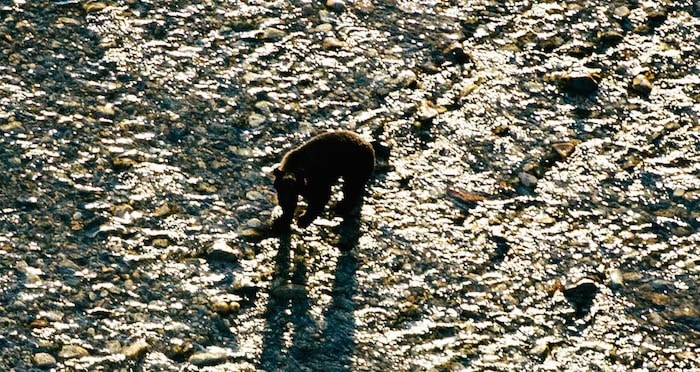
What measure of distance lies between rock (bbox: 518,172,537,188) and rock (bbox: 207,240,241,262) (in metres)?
2.29

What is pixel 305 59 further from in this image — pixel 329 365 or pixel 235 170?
pixel 329 365

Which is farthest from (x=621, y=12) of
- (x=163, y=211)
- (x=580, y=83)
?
(x=163, y=211)

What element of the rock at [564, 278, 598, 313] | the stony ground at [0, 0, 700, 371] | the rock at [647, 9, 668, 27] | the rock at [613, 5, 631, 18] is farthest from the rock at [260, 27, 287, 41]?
the rock at [564, 278, 598, 313]

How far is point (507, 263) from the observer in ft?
25.3

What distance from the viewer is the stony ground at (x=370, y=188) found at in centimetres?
708

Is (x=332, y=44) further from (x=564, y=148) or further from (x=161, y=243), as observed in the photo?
(x=161, y=243)

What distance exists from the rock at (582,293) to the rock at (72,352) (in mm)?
3178

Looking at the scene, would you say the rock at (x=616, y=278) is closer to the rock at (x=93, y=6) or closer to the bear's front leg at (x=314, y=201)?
the bear's front leg at (x=314, y=201)

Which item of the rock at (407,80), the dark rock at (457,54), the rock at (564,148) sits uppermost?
the dark rock at (457,54)

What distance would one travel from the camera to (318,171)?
24.8 feet

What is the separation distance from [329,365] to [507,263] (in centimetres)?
159

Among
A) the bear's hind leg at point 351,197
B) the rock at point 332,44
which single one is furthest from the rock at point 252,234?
the rock at point 332,44

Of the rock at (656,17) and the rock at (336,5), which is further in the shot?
the rock at (656,17)

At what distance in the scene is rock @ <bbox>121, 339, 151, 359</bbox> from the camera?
6.78 metres
